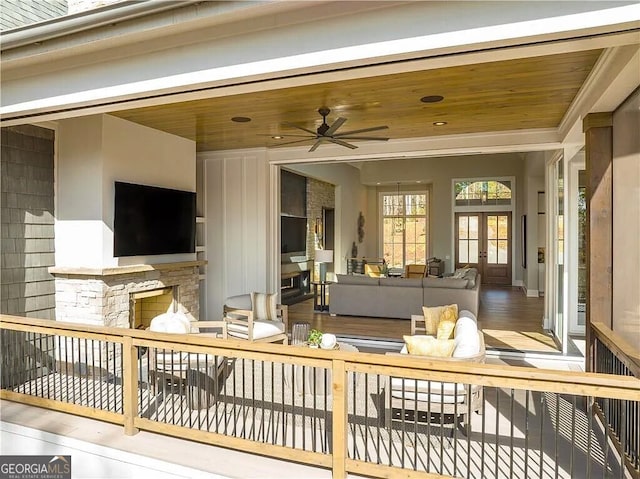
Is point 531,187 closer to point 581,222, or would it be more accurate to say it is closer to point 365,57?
point 581,222

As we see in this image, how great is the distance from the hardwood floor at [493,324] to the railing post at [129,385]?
3.68 meters

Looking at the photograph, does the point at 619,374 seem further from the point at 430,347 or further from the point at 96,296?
the point at 96,296

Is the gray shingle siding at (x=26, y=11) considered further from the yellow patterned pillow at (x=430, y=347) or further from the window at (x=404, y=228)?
the window at (x=404, y=228)

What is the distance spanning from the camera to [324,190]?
445 inches

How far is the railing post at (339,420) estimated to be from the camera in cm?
247

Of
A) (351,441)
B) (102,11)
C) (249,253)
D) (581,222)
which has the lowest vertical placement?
(351,441)

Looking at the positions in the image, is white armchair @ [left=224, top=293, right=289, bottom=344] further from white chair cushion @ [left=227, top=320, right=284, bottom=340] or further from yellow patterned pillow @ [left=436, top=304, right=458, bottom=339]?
yellow patterned pillow @ [left=436, top=304, right=458, bottom=339]

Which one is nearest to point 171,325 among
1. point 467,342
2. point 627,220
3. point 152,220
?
point 152,220

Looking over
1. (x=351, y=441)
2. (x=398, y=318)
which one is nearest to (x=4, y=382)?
(x=351, y=441)

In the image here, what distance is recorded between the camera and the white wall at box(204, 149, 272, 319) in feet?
22.6

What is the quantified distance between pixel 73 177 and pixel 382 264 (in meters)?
9.50

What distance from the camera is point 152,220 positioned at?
5.48 meters

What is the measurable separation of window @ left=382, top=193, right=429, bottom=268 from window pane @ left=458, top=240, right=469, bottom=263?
1222 millimetres

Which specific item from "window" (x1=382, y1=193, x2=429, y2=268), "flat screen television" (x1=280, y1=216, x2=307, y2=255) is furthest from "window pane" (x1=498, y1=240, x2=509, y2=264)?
"flat screen television" (x1=280, y1=216, x2=307, y2=255)
